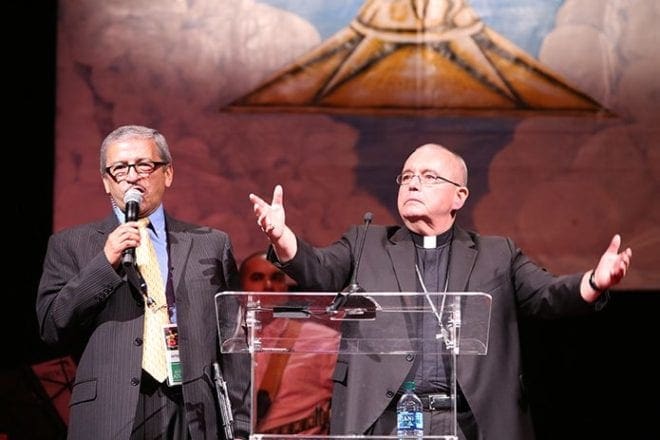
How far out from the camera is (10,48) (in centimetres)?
522

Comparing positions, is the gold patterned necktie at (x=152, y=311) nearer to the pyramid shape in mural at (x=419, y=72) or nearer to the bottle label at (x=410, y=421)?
the bottle label at (x=410, y=421)

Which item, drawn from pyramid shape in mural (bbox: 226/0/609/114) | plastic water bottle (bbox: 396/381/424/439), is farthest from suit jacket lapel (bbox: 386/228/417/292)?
pyramid shape in mural (bbox: 226/0/609/114)

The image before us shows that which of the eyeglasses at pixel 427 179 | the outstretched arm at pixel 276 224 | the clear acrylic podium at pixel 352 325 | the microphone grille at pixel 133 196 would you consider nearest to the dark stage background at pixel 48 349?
the eyeglasses at pixel 427 179

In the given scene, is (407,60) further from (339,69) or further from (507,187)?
(507,187)

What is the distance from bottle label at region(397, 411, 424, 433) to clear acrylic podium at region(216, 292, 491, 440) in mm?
52

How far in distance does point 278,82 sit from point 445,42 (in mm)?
841

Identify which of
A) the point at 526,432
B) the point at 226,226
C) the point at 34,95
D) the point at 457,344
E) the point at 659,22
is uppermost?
the point at 659,22

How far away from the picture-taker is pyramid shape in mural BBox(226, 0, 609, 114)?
208 inches

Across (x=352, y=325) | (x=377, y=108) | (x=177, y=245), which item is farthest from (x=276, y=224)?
(x=377, y=108)

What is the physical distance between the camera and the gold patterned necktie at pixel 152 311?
3398 millimetres

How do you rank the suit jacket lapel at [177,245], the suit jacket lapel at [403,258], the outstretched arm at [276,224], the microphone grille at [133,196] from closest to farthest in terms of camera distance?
the outstretched arm at [276,224]
the microphone grille at [133,196]
the suit jacket lapel at [177,245]
the suit jacket lapel at [403,258]

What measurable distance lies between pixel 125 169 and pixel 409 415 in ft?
4.03

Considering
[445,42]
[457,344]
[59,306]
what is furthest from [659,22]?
[59,306]

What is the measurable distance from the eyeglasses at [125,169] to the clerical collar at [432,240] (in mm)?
957
